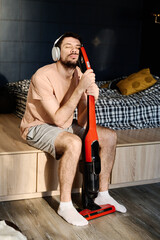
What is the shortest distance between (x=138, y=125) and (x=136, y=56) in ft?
6.57

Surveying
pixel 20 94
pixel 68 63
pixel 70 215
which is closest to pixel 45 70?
pixel 68 63

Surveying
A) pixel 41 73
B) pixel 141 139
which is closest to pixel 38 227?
pixel 41 73

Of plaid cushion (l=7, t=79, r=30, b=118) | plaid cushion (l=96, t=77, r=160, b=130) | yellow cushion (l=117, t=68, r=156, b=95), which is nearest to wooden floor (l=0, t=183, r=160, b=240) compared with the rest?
plaid cushion (l=96, t=77, r=160, b=130)

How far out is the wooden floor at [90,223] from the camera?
2188 mm

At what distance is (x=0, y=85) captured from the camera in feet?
15.2

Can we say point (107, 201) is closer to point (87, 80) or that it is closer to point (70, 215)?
point (70, 215)

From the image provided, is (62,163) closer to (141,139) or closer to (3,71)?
(141,139)

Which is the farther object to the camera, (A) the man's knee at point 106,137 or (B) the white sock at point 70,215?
(A) the man's knee at point 106,137

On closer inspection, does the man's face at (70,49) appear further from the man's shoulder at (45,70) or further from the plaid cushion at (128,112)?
the plaid cushion at (128,112)

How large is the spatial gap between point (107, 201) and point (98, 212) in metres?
0.15

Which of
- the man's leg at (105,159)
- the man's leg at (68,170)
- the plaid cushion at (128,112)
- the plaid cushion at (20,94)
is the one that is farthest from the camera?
the plaid cushion at (20,94)

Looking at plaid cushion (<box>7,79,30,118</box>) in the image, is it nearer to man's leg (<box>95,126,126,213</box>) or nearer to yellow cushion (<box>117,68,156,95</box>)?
yellow cushion (<box>117,68,156,95</box>)

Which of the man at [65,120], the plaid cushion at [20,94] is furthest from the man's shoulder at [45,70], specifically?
the plaid cushion at [20,94]

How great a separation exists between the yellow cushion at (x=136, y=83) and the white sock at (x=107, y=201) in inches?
62.2
